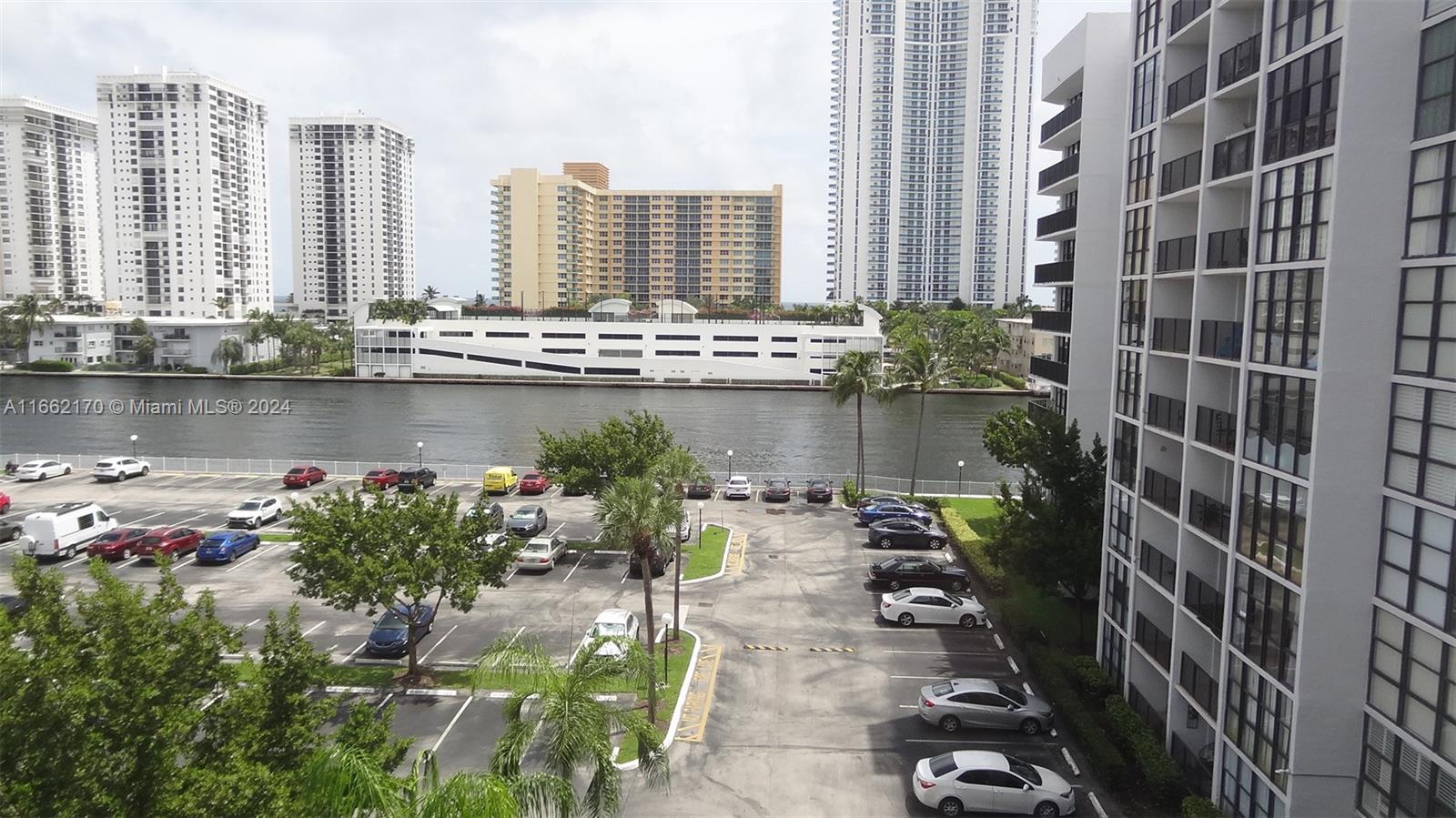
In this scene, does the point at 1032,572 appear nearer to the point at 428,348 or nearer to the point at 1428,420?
the point at 1428,420

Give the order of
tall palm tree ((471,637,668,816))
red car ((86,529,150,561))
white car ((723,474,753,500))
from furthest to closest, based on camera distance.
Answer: white car ((723,474,753,500)) < red car ((86,529,150,561)) < tall palm tree ((471,637,668,816))

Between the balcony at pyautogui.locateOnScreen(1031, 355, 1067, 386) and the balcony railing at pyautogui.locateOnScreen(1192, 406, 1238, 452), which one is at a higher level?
the balcony at pyautogui.locateOnScreen(1031, 355, 1067, 386)

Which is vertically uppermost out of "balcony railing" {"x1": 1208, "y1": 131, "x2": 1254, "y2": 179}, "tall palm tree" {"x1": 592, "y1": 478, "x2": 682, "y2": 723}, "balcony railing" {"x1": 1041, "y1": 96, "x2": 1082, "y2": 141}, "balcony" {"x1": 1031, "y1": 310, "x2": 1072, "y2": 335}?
"balcony railing" {"x1": 1041, "y1": 96, "x2": 1082, "y2": 141}

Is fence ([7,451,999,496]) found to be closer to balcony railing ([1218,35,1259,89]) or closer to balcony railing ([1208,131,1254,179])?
balcony railing ([1208,131,1254,179])

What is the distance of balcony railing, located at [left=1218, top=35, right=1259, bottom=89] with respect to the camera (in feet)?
49.4

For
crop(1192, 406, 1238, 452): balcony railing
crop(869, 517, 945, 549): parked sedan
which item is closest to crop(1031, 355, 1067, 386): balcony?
crop(869, 517, 945, 549): parked sedan

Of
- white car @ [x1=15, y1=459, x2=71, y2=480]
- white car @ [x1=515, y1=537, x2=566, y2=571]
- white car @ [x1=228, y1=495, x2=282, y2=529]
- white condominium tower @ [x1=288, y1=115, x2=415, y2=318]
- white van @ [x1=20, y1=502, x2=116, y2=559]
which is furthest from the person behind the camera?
white condominium tower @ [x1=288, y1=115, x2=415, y2=318]

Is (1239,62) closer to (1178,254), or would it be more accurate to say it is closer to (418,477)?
(1178,254)

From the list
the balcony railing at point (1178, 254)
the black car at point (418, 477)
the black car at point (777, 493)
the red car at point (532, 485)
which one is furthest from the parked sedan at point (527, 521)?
the balcony railing at point (1178, 254)

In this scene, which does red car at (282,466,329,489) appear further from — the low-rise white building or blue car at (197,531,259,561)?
the low-rise white building

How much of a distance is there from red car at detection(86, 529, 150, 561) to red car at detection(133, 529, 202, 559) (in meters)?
0.26

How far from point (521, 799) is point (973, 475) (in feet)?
156

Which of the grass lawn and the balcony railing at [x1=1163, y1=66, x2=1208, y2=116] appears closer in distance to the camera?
the balcony railing at [x1=1163, y1=66, x2=1208, y2=116]

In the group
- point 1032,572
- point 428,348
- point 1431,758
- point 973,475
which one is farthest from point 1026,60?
point 1431,758
